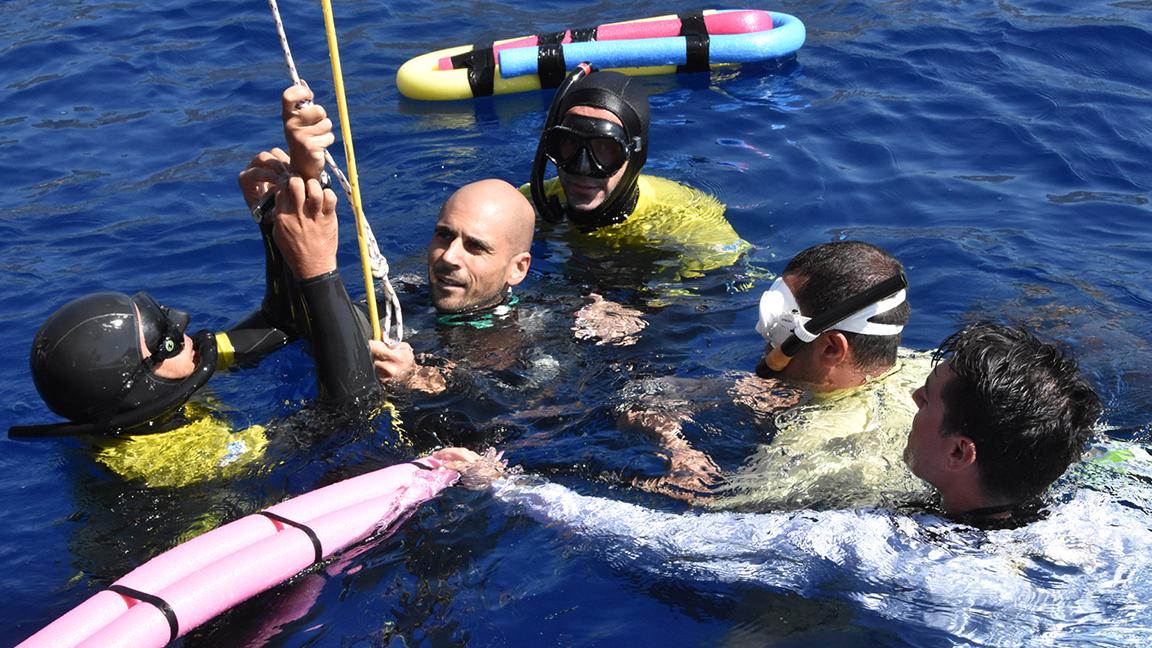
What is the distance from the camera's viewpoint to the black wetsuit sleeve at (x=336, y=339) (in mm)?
3961

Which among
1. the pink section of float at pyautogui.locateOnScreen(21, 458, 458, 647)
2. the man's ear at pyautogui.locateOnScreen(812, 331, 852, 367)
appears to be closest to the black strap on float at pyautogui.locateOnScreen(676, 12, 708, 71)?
the man's ear at pyautogui.locateOnScreen(812, 331, 852, 367)

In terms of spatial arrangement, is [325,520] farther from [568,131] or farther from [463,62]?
[463,62]

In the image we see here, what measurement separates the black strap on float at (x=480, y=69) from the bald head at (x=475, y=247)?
3546 mm

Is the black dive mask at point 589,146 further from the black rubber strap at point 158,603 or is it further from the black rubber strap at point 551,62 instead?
the black rubber strap at point 158,603

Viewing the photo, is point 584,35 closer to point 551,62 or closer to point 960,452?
point 551,62

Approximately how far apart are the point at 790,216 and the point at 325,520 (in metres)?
4.02

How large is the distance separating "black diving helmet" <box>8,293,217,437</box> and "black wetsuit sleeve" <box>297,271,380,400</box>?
0.51 meters

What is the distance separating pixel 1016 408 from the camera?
3.29 meters

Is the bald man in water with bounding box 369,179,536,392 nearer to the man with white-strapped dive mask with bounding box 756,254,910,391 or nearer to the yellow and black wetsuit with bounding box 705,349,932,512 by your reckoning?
the man with white-strapped dive mask with bounding box 756,254,910,391

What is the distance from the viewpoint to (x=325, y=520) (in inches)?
153

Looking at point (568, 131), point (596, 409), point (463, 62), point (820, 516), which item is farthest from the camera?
point (463, 62)

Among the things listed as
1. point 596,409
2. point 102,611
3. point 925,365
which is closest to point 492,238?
point 596,409

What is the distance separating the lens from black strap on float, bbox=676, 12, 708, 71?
28.2 feet

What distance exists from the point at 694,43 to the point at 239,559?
6060 mm
